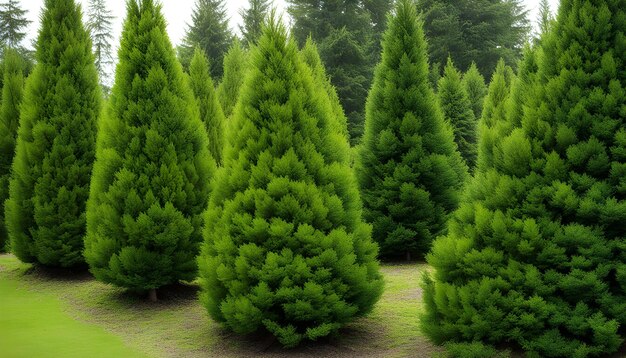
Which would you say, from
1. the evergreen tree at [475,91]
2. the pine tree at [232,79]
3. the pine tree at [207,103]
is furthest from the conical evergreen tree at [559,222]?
the evergreen tree at [475,91]

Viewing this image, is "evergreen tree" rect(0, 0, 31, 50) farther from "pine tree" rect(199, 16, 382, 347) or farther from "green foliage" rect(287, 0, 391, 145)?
"pine tree" rect(199, 16, 382, 347)

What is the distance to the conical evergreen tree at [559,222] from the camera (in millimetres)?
5730

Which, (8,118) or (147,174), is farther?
(8,118)

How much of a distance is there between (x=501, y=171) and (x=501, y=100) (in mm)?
15434

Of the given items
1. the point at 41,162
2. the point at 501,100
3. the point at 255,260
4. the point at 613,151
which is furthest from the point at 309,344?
the point at 501,100

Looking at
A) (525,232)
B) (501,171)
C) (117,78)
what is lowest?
(525,232)

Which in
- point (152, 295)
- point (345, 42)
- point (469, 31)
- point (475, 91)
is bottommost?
point (152, 295)

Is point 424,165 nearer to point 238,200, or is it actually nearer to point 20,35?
point 238,200

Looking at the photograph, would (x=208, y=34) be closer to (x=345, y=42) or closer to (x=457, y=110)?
(x=345, y=42)

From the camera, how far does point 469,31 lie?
40.3m

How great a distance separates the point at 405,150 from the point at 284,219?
6.19 metres

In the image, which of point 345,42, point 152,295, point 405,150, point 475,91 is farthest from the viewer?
point 345,42

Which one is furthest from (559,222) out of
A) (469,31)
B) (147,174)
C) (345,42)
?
(469,31)

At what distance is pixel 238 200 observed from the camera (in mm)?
7242
